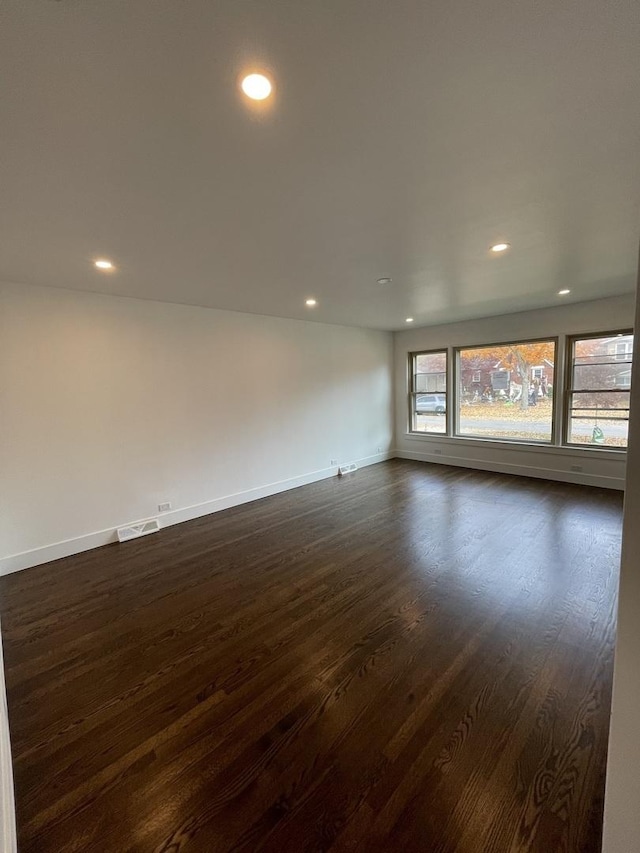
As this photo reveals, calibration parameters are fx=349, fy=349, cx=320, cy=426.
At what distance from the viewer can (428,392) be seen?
6996 mm

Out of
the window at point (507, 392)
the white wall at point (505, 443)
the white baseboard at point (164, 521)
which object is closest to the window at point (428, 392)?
the white wall at point (505, 443)

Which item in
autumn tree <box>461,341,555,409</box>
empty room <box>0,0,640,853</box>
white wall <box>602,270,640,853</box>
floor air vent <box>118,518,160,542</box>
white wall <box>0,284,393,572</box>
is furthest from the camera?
autumn tree <box>461,341,555,409</box>

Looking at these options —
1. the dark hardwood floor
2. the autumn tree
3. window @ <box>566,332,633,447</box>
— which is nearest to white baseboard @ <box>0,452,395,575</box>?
the dark hardwood floor

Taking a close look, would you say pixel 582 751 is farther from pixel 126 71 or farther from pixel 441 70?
pixel 126 71

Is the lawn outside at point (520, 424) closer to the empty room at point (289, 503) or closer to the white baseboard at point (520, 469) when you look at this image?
the white baseboard at point (520, 469)

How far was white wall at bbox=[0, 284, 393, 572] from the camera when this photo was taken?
127 inches

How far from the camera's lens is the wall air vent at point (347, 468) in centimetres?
628

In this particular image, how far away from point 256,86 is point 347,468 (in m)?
5.60

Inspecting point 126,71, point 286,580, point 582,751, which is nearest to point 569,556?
point 582,751

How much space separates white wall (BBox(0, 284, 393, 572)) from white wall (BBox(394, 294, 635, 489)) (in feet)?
6.48

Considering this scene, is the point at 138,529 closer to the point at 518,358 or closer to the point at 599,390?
the point at 518,358

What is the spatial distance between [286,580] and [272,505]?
1.95m

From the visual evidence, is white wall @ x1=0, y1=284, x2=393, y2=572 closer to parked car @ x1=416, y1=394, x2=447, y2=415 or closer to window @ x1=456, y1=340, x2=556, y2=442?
parked car @ x1=416, y1=394, x2=447, y2=415

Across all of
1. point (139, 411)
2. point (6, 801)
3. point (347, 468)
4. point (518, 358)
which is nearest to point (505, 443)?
point (518, 358)
